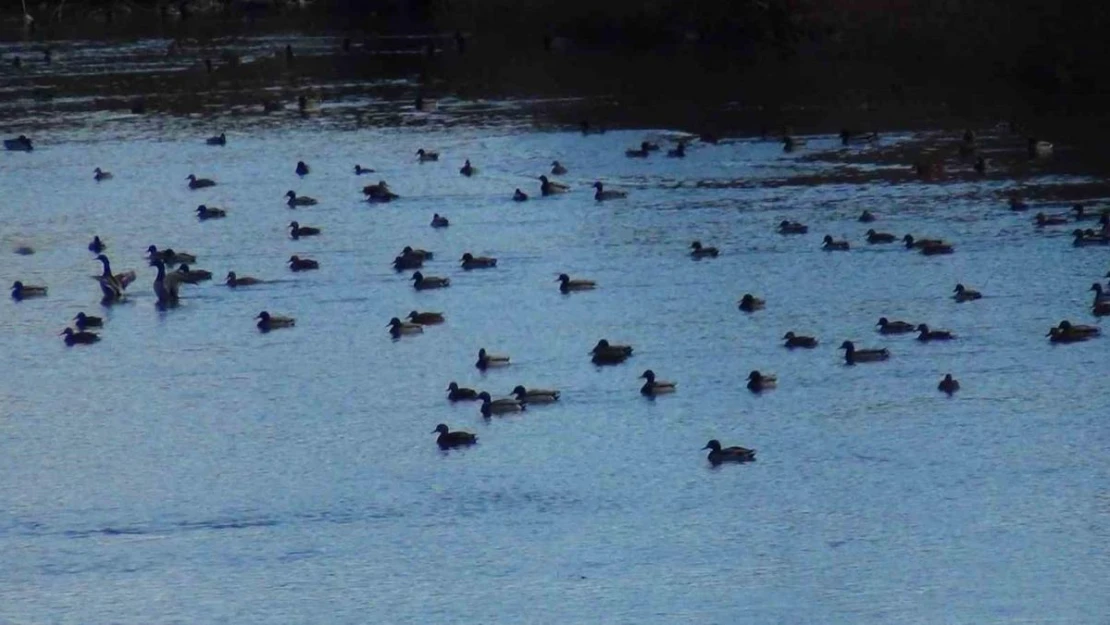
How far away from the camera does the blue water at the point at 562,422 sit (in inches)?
815

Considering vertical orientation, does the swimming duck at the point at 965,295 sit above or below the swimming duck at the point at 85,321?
above

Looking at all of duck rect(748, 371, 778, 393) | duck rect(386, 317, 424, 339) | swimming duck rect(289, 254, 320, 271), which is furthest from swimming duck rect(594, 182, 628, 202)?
duck rect(748, 371, 778, 393)

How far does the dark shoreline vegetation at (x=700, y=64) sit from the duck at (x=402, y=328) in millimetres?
13877

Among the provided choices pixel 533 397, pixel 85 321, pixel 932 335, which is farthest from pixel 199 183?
pixel 932 335

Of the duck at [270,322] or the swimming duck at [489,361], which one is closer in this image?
the swimming duck at [489,361]

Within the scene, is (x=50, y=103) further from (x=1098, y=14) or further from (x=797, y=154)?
(x=1098, y=14)

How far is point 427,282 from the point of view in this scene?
3147 cm

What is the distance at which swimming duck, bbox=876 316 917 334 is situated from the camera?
28.1m

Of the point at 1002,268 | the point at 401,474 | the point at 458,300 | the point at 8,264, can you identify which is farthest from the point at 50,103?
the point at 401,474

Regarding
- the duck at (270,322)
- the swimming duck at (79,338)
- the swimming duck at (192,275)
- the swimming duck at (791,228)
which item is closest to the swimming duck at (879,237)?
the swimming duck at (791,228)

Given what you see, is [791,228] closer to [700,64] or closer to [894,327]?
[894,327]

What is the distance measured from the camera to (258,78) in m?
52.2

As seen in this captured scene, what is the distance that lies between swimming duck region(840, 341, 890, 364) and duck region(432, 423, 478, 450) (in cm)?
464

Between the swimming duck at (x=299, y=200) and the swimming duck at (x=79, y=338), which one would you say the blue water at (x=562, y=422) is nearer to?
the swimming duck at (x=79, y=338)
